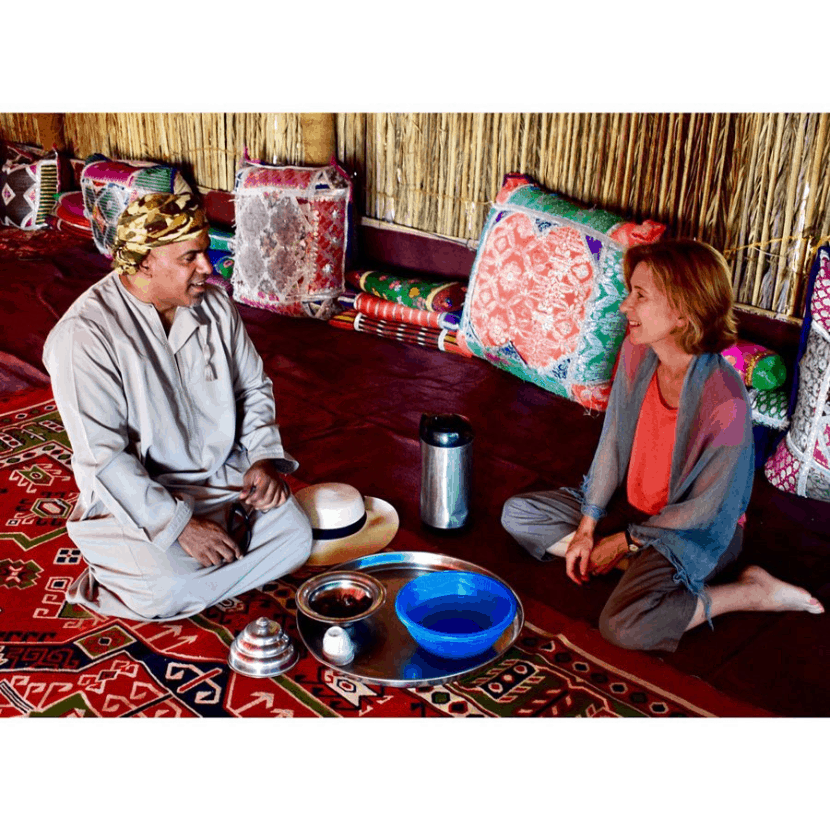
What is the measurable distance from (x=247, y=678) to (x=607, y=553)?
91 centimetres

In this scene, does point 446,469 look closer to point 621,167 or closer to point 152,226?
point 152,226

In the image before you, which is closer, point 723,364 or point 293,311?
point 723,364

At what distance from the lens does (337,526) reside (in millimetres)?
2426

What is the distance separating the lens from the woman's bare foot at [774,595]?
2.16m

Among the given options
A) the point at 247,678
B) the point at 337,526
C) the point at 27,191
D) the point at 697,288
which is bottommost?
the point at 247,678

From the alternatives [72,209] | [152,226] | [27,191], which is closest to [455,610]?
[152,226]

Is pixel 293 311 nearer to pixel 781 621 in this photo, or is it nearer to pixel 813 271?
pixel 813 271

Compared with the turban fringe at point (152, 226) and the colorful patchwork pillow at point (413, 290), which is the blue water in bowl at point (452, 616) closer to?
the turban fringe at point (152, 226)

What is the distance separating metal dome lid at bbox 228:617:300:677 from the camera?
1.96m

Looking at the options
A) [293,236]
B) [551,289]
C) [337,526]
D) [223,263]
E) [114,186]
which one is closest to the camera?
[337,526]

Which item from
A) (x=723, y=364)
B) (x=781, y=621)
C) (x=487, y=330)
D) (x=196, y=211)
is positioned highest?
(x=196, y=211)

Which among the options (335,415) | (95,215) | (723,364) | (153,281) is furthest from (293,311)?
(723,364)

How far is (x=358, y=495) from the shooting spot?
2.48 metres

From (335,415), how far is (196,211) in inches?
52.6
